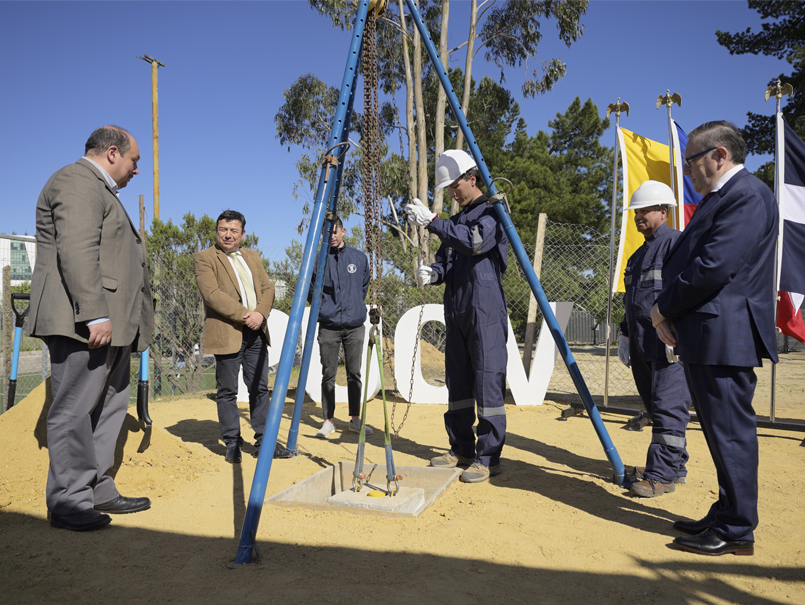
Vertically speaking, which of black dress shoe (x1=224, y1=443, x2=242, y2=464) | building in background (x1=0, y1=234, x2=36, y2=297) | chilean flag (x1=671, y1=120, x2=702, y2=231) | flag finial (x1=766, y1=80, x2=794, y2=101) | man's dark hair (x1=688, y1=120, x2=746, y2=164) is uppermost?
flag finial (x1=766, y1=80, x2=794, y2=101)

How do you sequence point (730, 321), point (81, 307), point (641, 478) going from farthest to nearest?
1. point (641, 478)
2. point (81, 307)
3. point (730, 321)

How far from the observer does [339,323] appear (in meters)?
5.66

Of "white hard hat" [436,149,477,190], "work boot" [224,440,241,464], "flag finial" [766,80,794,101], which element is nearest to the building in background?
"work boot" [224,440,241,464]

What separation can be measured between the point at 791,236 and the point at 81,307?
6.27m

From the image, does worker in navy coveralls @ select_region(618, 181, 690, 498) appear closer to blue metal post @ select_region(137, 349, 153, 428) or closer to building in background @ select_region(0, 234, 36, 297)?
blue metal post @ select_region(137, 349, 153, 428)

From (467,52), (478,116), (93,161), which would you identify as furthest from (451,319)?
(478,116)

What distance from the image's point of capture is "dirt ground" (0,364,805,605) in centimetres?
231

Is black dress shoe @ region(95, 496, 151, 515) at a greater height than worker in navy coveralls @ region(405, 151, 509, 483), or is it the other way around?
worker in navy coveralls @ region(405, 151, 509, 483)

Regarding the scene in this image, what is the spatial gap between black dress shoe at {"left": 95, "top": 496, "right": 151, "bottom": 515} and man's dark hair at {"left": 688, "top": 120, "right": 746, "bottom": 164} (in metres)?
3.60

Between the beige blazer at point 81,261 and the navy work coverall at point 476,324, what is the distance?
76.1 inches

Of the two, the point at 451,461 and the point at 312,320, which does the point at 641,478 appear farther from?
the point at 312,320

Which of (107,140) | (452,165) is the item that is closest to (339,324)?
(452,165)

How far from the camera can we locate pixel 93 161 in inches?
126

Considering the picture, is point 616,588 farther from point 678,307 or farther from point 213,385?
point 213,385
